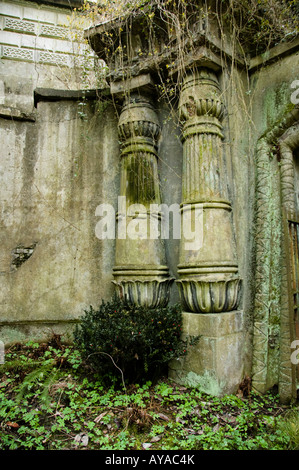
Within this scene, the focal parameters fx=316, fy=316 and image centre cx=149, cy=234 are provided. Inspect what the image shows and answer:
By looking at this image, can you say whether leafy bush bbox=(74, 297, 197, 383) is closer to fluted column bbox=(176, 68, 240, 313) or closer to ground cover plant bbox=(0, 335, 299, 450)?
ground cover plant bbox=(0, 335, 299, 450)

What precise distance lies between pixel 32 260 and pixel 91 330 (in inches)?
57.4

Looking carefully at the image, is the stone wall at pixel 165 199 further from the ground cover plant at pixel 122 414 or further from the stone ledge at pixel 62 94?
the ground cover plant at pixel 122 414

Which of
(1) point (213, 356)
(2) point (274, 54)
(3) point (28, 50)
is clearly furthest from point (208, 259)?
(3) point (28, 50)

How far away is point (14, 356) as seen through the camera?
3.58 m

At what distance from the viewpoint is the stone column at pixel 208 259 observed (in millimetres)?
3090

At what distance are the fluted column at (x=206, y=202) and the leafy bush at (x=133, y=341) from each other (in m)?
0.38

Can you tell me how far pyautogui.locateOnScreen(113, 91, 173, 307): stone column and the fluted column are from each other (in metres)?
0.33

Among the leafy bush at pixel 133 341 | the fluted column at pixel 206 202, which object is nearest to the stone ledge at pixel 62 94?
the fluted column at pixel 206 202

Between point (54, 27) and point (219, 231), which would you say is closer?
point (219, 231)

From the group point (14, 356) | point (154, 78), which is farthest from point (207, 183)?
point (14, 356)

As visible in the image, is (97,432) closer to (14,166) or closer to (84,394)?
(84,394)

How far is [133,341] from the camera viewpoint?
2.89 metres
